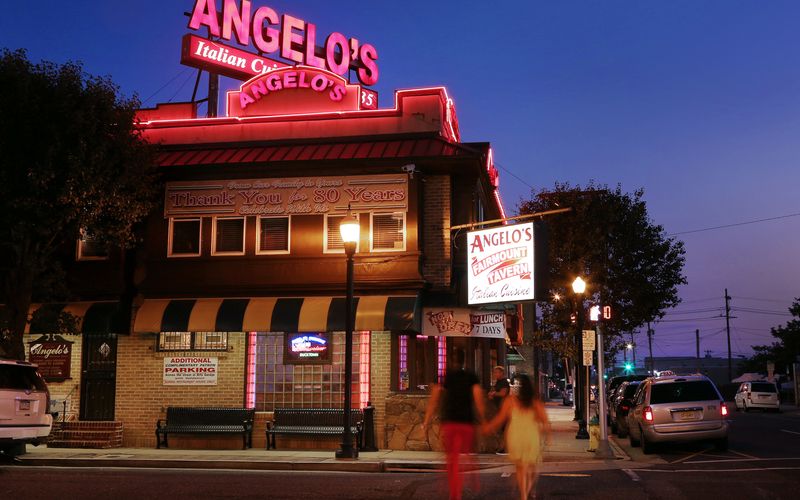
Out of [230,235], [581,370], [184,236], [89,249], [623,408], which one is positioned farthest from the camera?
[581,370]

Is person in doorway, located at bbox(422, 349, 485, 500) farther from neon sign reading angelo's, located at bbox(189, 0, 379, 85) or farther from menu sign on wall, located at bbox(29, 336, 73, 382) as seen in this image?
neon sign reading angelo's, located at bbox(189, 0, 379, 85)

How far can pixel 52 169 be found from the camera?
1770cm

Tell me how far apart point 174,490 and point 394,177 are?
34.0ft

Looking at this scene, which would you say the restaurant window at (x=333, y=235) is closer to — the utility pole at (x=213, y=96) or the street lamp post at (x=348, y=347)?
the street lamp post at (x=348, y=347)

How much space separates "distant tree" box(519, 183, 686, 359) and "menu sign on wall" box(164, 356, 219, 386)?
→ 1634 centimetres

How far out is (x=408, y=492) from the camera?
11797mm

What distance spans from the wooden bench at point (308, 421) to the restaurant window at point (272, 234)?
4195mm

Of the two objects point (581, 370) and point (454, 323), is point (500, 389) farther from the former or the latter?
point (581, 370)

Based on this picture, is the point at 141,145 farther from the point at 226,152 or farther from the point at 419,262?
the point at 419,262

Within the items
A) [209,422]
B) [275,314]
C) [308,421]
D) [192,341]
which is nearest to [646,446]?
[308,421]

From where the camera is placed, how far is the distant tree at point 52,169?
701 inches

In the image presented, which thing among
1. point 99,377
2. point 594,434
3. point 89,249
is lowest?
point 594,434

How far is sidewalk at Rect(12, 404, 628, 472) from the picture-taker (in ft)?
51.4

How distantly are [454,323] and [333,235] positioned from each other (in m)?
3.84
